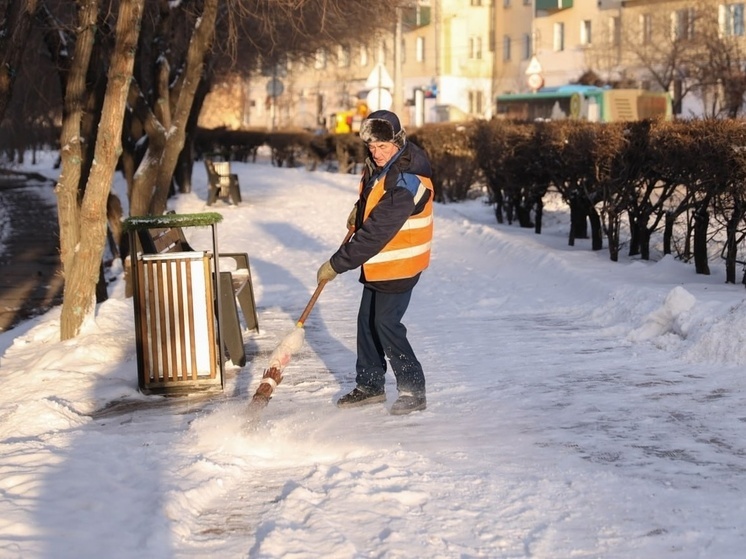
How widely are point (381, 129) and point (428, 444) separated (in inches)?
69.6

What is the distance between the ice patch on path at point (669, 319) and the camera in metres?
8.53

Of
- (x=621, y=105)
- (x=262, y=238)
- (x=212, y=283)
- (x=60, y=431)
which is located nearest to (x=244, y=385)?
(x=212, y=283)

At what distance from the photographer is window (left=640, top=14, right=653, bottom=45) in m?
51.9

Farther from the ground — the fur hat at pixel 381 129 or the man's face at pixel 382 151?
the fur hat at pixel 381 129

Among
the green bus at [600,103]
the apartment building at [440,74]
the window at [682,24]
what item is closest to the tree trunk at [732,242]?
the green bus at [600,103]

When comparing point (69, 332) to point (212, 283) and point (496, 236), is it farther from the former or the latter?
point (496, 236)

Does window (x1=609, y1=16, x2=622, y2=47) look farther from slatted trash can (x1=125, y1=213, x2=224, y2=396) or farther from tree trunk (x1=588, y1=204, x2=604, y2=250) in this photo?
slatted trash can (x1=125, y1=213, x2=224, y2=396)

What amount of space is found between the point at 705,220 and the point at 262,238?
27.7ft

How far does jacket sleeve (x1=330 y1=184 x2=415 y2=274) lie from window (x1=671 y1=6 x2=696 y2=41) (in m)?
42.7

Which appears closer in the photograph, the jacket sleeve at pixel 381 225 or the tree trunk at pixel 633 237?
the jacket sleeve at pixel 381 225

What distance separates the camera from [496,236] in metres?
15.3

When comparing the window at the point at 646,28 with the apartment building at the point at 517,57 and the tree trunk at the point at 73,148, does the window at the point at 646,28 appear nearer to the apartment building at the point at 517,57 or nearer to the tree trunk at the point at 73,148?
the apartment building at the point at 517,57

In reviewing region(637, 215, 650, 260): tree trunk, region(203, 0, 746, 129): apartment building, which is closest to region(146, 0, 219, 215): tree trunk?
region(637, 215, 650, 260): tree trunk

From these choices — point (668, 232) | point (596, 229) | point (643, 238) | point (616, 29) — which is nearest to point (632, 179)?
point (668, 232)
